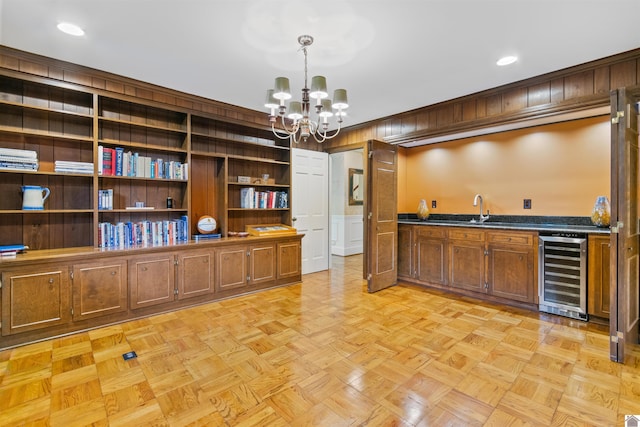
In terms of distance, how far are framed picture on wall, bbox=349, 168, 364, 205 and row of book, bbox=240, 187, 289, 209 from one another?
2.54m

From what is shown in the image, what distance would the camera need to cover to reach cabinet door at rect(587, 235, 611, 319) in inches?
118

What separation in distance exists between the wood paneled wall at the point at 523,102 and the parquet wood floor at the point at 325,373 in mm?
2173

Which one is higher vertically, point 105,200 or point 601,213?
point 105,200

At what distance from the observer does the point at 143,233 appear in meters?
3.47

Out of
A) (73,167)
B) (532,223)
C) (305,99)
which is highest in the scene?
(305,99)

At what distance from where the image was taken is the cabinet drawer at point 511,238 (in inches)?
137

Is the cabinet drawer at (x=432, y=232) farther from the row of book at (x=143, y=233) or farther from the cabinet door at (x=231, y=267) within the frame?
the row of book at (x=143, y=233)

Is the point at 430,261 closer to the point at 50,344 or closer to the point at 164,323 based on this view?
the point at 164,323

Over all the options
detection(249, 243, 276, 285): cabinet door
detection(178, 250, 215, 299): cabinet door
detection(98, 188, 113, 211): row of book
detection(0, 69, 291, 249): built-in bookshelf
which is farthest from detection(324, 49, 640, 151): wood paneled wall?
detection(98, 188, 113, 211): row of book

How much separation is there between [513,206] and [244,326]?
376 cm

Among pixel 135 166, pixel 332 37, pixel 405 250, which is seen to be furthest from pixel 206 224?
pixel 405 250

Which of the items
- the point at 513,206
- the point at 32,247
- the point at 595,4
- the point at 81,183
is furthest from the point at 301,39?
the point at 513,206

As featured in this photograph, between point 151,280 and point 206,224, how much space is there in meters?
0.95

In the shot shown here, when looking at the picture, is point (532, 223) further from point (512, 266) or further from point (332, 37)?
point (332, 37)
